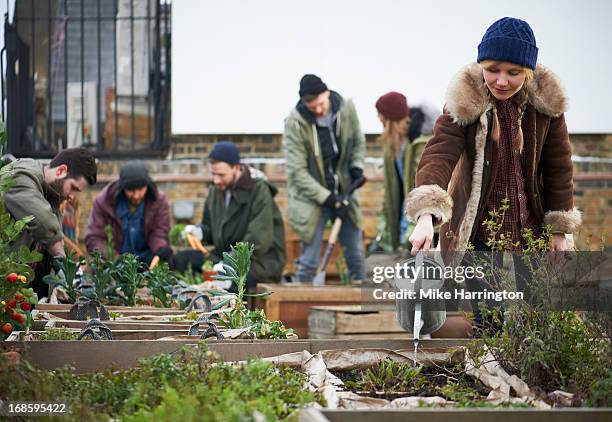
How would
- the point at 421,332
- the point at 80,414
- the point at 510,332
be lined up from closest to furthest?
the point at 80,414, the point at 510,332, the point at 421,332

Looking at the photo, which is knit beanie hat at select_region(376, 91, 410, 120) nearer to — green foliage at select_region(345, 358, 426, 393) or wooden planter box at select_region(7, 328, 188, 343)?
wooden planter box at select_region(7, 328, 188, 343)

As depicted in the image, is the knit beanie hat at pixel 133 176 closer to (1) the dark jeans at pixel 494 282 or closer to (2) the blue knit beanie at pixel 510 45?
(1) the dark jeans at pixel 494 282

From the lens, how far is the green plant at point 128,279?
612 cm

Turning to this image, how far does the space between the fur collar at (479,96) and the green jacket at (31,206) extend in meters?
2.36

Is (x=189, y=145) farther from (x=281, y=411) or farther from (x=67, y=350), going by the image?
(x=281, y=411)

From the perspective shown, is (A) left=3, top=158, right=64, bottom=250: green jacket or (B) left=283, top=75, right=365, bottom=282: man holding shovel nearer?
(A) left=3, top=158, right=64, bottom=250: green jacket

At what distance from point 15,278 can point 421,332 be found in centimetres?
152

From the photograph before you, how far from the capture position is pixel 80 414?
3084 mm

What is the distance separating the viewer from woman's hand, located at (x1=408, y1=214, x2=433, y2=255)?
4.30 metres

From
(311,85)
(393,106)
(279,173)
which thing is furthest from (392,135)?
(279,173)

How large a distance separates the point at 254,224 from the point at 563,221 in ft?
15.3

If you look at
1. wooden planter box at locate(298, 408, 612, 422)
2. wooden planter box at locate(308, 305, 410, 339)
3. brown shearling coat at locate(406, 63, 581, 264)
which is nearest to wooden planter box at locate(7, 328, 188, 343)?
brown shearling coat at locate(406, 63, 581, 264)

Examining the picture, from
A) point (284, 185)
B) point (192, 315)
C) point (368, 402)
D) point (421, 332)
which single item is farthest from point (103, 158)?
point (368, 402)

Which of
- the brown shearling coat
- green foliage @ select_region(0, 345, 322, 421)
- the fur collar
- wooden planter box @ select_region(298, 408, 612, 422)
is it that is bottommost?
green foliage @ select_region(0, 345, 322, 421)
